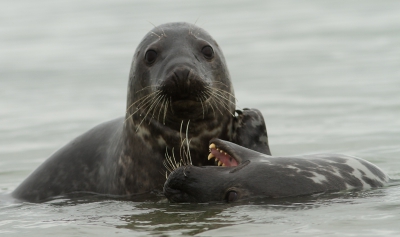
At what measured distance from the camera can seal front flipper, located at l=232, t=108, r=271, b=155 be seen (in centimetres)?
889

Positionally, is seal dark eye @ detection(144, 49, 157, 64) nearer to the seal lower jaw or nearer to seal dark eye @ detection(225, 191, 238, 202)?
the seal lower jaw

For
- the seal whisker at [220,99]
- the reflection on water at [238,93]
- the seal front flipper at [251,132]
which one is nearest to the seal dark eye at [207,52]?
the seal whisker at [220,99]

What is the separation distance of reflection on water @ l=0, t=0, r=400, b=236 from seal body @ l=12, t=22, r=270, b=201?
36cm

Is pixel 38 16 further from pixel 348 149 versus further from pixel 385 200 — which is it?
pixel 385 200

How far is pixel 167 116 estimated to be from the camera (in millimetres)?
8625

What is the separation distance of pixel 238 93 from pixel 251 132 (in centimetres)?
664

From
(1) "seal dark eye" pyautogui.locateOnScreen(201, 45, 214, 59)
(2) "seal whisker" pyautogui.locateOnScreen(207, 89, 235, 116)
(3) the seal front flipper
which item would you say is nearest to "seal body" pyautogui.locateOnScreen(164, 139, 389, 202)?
(2) "seal whisker" pyautogui.locateOnScreen(207, 89, 235, 116)

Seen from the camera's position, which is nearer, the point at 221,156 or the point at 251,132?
the point at 221,156

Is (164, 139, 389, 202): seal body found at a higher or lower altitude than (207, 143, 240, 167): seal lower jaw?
lower

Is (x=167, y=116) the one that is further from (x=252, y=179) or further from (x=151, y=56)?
(x=252, y=179)

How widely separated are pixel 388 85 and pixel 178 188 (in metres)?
7.92

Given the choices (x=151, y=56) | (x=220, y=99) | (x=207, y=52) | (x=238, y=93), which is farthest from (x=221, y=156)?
(x=238, y=93)

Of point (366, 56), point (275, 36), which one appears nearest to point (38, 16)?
point (275, 36)

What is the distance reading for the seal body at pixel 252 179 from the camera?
777 centimetres
